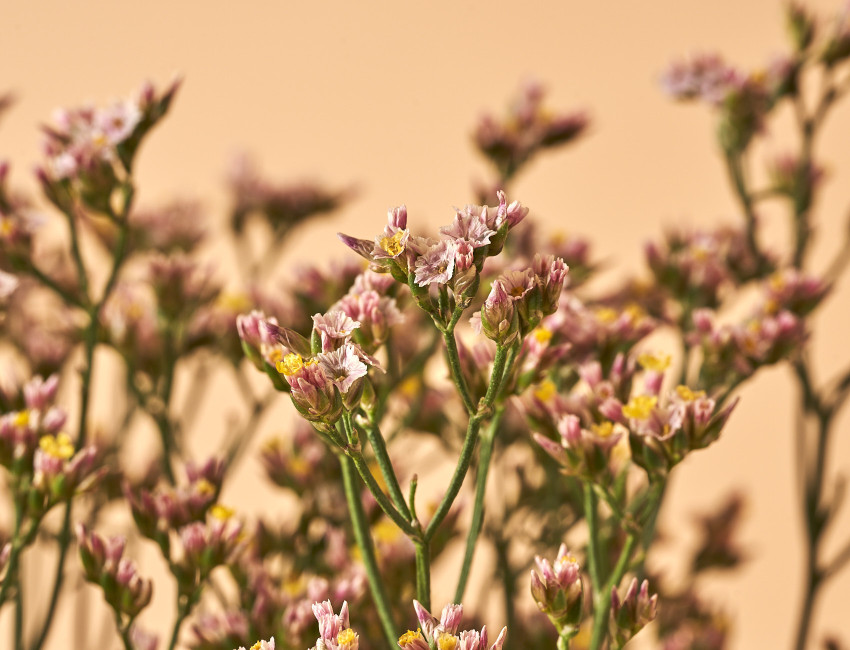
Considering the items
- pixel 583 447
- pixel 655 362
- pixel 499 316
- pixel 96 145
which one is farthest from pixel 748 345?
pixel 96 145

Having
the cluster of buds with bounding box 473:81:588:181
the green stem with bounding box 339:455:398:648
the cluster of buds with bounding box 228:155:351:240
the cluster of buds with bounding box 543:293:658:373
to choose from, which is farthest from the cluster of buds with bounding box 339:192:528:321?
the cluster of buds with bounding box 228:155:351:240

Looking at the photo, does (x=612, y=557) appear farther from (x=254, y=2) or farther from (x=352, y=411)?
(x=254, y=2)

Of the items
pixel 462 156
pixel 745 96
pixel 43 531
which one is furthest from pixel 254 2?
pixel 43 531

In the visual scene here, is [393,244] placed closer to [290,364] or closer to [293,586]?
[290,364]

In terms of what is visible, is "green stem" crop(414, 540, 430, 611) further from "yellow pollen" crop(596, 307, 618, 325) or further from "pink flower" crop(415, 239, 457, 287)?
"yellow pollen" crop(596, 307, 618, 325)

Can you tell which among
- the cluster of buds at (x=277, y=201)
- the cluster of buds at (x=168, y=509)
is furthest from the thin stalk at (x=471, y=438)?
the cluster of buds at (x=277, y=201)

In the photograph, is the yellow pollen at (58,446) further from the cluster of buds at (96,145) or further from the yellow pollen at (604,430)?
the yellow pollen at (604,430)
